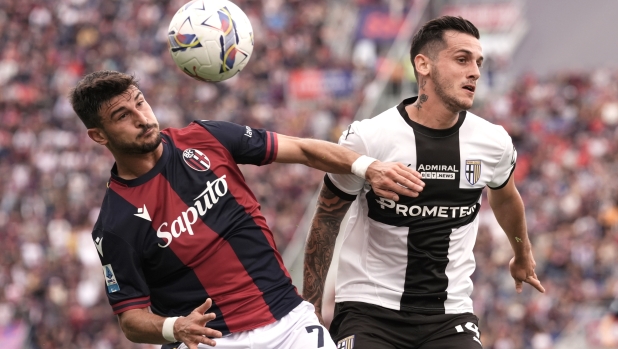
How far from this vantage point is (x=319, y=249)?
6.23 m

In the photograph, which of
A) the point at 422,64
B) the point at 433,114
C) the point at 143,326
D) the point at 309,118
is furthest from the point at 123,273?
the point at 309,118

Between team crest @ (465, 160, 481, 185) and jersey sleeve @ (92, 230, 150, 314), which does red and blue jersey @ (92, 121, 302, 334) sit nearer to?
jersey sleeve @ (92, 230, 150, 314)

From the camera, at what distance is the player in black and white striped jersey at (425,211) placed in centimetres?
579

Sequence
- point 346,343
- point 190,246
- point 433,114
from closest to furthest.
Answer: point 190,246 → point 346,343 → point 433,114

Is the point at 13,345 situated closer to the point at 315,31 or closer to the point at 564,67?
the point at 315,31

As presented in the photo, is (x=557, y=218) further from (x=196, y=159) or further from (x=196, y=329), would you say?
(x=196, y=329)

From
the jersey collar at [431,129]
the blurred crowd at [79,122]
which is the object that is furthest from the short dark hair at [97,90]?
the blurred crowd at [79,122]

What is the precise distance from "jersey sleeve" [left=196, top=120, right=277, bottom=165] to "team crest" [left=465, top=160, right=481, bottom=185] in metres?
1.14

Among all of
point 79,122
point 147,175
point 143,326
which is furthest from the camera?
point 79,122

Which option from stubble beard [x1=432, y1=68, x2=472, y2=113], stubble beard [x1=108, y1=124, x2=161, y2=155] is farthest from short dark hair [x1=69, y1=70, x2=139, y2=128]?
stubble beard [x1=432, y1=68, x2=472, y2=113]

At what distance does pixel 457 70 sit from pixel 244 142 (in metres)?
1.31

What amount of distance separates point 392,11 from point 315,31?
6.82ft

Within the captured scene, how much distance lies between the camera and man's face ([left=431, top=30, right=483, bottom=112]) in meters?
5.81

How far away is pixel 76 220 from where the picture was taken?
19.6 m
